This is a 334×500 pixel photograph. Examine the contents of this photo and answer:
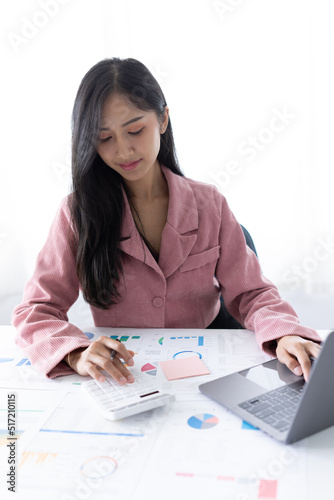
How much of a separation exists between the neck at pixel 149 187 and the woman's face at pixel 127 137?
151 millimetres

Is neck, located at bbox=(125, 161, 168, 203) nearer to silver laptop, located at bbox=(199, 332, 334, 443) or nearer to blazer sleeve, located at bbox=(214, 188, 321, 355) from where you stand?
blazer sleeve, located at bbox=(214, 188, 321, 355)

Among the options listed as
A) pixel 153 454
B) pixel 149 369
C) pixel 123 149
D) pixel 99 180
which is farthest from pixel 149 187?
pixel 153 454

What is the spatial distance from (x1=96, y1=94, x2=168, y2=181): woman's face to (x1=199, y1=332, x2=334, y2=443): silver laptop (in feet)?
1.93

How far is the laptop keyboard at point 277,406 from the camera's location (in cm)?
84

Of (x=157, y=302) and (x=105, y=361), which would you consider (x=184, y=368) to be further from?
(x=157, y=302)

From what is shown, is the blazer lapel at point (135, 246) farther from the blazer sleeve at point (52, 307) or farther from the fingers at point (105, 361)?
the fingers at point (105, 361)

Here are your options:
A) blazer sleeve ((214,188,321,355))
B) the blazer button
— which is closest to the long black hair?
the blazer button

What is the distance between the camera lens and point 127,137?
1260 millimetres

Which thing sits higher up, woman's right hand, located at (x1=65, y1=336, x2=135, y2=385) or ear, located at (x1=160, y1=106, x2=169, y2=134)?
ear, located at (x1=160, y1=106, x2=169, y2=134)

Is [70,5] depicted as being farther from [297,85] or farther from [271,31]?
[297,85]

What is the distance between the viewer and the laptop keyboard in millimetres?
839

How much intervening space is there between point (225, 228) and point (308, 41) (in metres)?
1.17

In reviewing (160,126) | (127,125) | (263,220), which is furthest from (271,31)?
(127,125)

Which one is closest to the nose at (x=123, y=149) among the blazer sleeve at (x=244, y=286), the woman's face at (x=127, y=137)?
the woman's face at (x=127, y=137)
